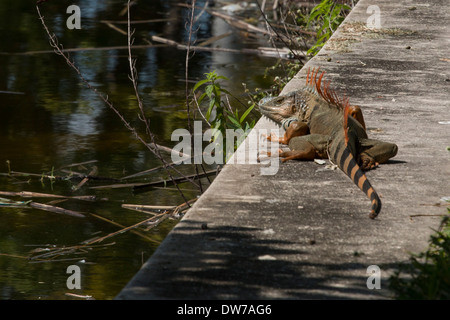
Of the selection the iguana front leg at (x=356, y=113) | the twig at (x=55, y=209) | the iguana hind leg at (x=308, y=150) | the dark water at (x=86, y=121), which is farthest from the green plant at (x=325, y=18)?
the iguana hind leg at (x=308, y=150)

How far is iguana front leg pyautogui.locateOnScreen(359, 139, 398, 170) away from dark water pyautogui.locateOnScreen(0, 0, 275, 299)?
1.85 meters

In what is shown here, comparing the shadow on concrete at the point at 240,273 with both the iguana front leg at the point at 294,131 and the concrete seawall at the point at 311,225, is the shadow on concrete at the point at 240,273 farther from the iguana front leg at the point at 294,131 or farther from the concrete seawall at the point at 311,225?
the iguana front leg at the point at 294,131

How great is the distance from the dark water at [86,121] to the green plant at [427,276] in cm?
232

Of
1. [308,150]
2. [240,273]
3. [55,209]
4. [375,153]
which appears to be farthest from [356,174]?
[55,209]

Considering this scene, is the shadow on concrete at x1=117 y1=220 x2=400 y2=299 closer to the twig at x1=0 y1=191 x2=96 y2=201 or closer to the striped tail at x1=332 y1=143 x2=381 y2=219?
the striped tail at x1=332 y1=143 x2=381 y2=219

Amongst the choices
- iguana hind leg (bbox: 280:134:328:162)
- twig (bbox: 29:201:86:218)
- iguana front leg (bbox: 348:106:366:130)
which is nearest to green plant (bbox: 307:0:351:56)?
twig (bbox: 29:201:86:218)

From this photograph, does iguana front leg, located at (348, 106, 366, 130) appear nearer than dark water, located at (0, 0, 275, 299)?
Yes

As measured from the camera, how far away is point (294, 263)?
10.8 ft

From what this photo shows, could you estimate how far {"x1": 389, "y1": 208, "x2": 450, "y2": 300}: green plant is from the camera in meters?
3.01

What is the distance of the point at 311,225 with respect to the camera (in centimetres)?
365

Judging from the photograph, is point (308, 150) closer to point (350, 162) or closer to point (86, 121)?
point (350, 162)
